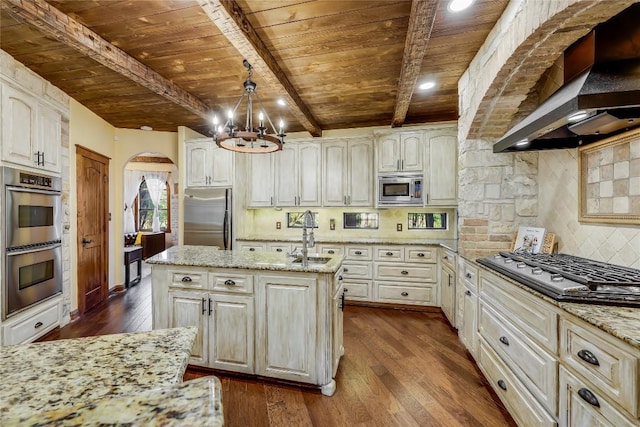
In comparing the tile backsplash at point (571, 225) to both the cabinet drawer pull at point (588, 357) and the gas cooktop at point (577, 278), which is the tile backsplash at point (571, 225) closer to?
the gas cooktop at point (577, 278)

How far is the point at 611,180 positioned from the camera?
6.57ft

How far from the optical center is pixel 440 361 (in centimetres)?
266

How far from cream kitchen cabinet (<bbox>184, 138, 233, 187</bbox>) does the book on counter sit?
3772 mm

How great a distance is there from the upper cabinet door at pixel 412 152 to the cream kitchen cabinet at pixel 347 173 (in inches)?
18.4

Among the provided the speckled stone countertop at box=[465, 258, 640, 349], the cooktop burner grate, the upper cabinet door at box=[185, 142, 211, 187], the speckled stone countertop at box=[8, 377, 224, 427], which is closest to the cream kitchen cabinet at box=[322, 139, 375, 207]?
the upper cabinet door at box=[185, 142, 211, 187]

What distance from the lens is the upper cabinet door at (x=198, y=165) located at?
181 inches

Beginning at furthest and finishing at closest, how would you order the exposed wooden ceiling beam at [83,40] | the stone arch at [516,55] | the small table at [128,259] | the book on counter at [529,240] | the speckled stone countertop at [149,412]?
the small table at [128,259] → the book on counter at [529,240] → the exposed wooden ceiling beam at [83,40] → the stone arch at [516,55] → the speckled stone countertop at [149,412]

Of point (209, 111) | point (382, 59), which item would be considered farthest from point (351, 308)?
point (209, 111)

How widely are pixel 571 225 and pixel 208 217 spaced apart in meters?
4.33

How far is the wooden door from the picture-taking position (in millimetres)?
3844

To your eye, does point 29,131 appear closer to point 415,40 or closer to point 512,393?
point 415,40

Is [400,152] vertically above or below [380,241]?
above

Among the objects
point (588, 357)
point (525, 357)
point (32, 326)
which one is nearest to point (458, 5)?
point (588, 357)

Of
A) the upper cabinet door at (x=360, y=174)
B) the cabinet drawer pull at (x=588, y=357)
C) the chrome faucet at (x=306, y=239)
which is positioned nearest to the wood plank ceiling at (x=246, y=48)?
the upper cabinet door at (x=360, y=174)
